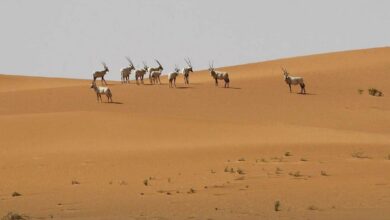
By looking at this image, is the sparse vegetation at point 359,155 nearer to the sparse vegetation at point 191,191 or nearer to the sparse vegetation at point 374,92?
the sparse vegetation at point 191,191

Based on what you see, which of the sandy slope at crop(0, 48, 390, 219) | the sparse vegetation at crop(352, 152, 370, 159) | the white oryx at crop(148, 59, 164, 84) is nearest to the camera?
the sandy slope at crop(0, 48, 390, 219)

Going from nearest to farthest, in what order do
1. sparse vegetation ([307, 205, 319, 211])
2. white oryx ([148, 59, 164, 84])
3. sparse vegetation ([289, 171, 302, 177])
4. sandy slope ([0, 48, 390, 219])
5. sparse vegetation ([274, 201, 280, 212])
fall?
1. sparse vegetation ([274, 201, 280, 212])
2. sparse vegetation ([307, 205, 319, 211])
3. sandy slope ([0, 48, 390, 219])
4. sparse vegetation ([289, 171, 302, 177])
5. white oryx ([148, 59, 164, 84])

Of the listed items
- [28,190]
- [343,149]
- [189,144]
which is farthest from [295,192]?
[189,144]

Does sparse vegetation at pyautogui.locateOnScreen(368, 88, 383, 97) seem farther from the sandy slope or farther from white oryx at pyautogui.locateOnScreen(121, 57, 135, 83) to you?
white oryx at pyautogui.locateOnScreen(121, 57, 135, 83)

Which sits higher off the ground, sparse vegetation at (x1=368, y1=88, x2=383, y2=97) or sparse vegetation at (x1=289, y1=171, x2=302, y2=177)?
sparse vegetation at (x1=368, y1=88, x2=383, y2=97)

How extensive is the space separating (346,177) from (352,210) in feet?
14.9

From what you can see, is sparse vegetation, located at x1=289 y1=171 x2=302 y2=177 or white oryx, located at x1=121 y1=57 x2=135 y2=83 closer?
sparse vegetation, located at x1=289 y1=171 x2=302 y2=177

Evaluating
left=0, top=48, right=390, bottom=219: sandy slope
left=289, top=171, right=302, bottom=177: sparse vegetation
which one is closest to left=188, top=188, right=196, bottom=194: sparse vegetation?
left=0, top=48, right=390, bottom=219: sandy slope

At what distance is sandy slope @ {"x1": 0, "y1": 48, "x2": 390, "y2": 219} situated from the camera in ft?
46.6

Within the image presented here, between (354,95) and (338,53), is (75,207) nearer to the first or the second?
(354,95)

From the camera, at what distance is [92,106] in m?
36.5

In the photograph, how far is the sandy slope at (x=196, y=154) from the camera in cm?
1422

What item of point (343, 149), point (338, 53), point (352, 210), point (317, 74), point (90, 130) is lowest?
point (352, 210)

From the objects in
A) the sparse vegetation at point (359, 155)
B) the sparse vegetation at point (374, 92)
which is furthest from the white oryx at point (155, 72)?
the sparse vegetation at point (359, 155)
